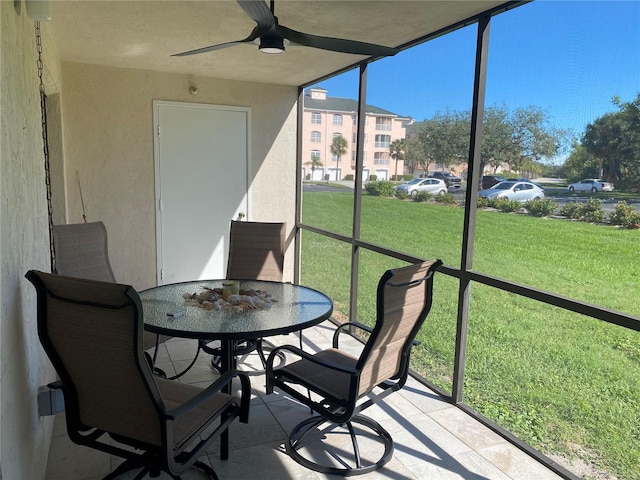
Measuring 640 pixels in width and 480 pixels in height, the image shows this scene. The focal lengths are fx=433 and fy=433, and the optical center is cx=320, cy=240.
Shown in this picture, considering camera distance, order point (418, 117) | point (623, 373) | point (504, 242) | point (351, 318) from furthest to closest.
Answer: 1. point (418, 117)
2. point (504, 242)
3. point (623, 373)
4. point (351, 318)

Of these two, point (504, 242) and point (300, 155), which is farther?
point (504, 242)

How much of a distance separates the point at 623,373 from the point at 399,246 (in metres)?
4.90

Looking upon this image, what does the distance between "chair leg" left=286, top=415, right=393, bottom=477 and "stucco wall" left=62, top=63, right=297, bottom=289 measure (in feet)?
9.87

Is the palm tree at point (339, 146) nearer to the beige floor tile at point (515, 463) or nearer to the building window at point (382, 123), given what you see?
the building window at point (382, 123)

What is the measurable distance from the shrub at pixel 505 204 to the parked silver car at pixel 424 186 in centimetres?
109

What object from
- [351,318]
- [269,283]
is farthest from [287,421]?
[351,318]

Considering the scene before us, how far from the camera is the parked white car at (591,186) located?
4.73m

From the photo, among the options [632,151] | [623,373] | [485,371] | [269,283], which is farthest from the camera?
[485,371]

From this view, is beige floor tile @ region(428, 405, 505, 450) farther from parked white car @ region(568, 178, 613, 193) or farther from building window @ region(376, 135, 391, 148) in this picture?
building window @ region(376, 135, 391, 148)

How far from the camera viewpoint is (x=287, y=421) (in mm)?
2713

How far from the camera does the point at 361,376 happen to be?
2021 millimetres

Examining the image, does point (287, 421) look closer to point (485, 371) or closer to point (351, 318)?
point (351, 318)

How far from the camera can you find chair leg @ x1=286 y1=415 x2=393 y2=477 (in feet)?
7.35

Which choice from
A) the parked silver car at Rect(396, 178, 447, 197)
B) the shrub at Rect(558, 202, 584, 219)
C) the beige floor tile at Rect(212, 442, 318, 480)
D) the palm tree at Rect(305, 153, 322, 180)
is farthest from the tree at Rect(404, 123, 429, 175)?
the beige floor tile at Rect(212, 442, 318, 480)
